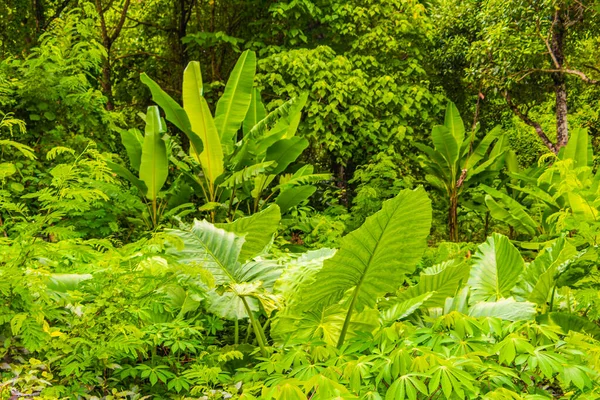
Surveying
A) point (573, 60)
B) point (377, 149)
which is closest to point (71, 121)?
point (377, 149)

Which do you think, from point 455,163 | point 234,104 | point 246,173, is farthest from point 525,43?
point 246,173

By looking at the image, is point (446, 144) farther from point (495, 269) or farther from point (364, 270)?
point (364, 270)

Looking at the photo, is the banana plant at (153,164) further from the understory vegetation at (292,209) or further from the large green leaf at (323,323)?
the large green leaf at (323,323)

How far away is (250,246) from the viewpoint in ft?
10.8

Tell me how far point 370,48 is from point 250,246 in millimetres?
6206

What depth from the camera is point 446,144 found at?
7457 mm

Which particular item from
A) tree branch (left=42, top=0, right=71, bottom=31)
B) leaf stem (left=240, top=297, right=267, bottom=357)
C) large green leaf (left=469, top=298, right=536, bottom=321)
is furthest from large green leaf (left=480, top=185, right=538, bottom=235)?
tree branch (left=42, top=0, right=71, bottom=31)

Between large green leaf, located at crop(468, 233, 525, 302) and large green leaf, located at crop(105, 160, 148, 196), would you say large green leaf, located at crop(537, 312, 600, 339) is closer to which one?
large green leaf, located at crop(468, 233, 525, 302)

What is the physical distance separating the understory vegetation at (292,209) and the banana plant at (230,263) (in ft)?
0.05

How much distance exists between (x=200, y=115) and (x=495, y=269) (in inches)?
136

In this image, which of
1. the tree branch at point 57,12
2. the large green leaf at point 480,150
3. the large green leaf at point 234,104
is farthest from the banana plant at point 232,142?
the tree branch at point 57,12

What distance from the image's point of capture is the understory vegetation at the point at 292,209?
2.14m

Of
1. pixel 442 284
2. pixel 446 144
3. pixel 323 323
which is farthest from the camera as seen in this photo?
pixel 446 144

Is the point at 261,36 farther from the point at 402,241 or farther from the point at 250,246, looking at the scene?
the point at 402,241
